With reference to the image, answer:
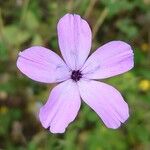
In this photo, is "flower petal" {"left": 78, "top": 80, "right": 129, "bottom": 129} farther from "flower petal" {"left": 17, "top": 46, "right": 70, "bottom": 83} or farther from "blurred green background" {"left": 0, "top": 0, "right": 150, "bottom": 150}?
"blurred green background" {"left": 0, "top": 0, "right": 150, "bottom": 150}

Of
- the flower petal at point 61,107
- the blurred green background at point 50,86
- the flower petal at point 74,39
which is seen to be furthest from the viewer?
the blurred green background at point 50,86

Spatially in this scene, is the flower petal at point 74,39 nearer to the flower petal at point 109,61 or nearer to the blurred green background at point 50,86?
the flower petal at point 109,61

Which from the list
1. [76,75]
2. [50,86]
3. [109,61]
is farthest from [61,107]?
[50,86]

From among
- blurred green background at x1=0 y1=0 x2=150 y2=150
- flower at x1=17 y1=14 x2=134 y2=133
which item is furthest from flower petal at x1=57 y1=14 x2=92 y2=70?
Result: blurred green background at x1=0 y1=0 x2=150 y2=150

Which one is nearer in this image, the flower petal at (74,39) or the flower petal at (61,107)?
the flower petal at (61,107)

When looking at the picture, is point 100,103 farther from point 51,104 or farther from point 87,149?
point 87,149

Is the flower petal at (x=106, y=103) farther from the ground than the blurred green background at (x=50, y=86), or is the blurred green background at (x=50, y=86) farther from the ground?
the flower petal at (x=106, y=103)

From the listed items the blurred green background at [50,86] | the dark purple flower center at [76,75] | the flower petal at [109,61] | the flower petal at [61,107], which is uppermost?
the flower petal at [109,61]

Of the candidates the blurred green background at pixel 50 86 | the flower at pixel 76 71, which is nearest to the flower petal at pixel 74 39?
the flower at pixel 76 71
